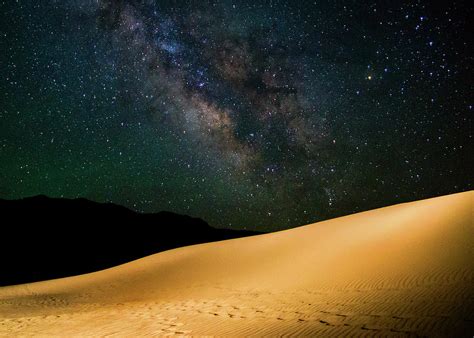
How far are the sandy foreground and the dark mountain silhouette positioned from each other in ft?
108

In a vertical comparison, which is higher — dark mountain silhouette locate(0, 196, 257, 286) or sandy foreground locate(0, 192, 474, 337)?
dark mountain silhouette locate(0, 196, 257, 286)

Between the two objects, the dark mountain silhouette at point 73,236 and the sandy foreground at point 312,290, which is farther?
the dark mountain silhouette at point 73,236

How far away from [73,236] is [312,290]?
209 feet

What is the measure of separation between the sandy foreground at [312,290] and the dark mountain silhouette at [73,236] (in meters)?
32.9

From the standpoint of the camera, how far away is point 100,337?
7.14m

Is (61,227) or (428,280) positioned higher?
(61,227)

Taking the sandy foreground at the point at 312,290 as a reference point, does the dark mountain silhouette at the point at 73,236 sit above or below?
above

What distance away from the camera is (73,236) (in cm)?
6266

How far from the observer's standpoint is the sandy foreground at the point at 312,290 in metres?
6.65

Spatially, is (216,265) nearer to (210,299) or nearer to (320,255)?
(320,255)

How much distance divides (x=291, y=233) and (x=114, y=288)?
12.3 metres

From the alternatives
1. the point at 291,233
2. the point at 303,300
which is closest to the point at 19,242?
the point at 291,233

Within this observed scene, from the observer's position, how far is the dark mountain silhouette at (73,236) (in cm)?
4697

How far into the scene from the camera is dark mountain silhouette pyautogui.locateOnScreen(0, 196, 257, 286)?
47.0 meters
